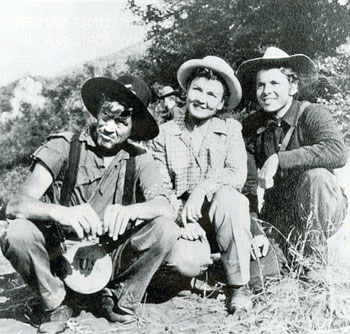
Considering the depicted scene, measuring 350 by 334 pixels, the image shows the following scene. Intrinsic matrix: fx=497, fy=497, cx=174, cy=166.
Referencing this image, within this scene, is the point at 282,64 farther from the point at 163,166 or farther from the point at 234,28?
the point at 163,166

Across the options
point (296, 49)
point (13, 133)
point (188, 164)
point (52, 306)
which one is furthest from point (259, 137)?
point (13, 133)

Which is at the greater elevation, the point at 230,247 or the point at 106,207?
the point at 106,207

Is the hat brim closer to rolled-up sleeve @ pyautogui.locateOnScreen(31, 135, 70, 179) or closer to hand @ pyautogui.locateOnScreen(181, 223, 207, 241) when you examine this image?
hand @ pyautogui.locateOnScreen(181, 223, 207, 241)

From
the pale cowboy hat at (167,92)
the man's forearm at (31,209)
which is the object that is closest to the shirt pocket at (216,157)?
the man's forearm at (31,209)

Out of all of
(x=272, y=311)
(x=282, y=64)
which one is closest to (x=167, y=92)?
(x=282, y=64)

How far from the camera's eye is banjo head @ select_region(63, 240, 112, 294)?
2.23 m

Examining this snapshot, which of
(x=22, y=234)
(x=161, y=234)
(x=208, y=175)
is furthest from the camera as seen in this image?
(x=208, y=175)

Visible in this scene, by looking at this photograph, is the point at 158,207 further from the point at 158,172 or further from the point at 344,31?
the point at 344,31

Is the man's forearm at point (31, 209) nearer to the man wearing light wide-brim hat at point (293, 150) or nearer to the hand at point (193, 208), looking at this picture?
the hand at point (193, 208)


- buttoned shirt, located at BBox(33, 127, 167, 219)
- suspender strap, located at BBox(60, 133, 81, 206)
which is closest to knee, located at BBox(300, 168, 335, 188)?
buttoned shirt, located at BBox(33, 127, 167, 219)

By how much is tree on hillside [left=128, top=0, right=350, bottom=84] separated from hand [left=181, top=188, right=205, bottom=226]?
4.45 ft

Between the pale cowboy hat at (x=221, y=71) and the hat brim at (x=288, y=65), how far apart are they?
30 centimetres

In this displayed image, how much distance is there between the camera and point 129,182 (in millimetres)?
2391

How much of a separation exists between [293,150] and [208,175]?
0.52 m
